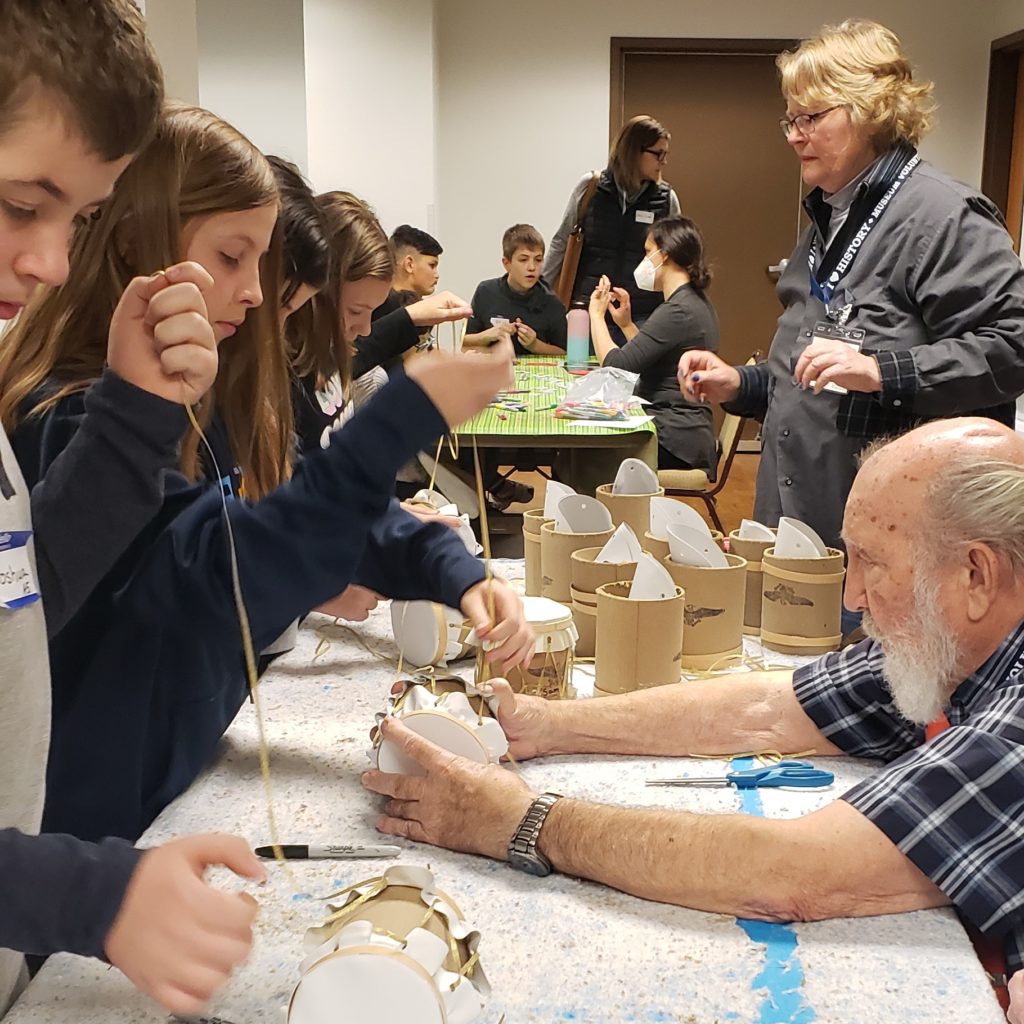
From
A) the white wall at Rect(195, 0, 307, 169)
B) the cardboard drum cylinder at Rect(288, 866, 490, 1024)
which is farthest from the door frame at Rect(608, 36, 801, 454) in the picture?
the cardboard drum cylinder at Rect(288, 866, 490, 1024)

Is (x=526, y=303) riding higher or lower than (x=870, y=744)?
higher

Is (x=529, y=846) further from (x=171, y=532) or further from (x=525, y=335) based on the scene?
(x=525, y=335)

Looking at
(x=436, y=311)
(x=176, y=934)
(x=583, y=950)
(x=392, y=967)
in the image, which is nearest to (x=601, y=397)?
(x=436, y=311)

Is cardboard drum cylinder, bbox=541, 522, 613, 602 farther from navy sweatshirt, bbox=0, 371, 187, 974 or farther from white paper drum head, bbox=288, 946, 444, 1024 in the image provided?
white paper drum head, bbox=288, 946, 444, 1024

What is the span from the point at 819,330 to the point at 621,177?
3.38 meters

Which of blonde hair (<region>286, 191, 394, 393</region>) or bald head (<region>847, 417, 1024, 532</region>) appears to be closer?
bald head (<region>847, 417, 1024, 532</region>)

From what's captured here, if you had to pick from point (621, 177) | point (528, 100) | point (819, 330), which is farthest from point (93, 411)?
point (528, 100)

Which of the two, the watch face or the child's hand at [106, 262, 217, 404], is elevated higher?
the child's hand at [106, 262, 217, 404]

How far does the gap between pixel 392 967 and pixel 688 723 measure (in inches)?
29.2

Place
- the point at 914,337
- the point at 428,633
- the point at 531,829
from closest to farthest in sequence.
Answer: the point at 531,829 → the point at 428,633 → the point at 914,337

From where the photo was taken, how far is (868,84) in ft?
7.91

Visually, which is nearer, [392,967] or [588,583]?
[392,967]

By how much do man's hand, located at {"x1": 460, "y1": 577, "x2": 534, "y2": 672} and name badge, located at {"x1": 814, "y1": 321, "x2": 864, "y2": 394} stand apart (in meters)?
1.21

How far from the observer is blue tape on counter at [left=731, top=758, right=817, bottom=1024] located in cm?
93
